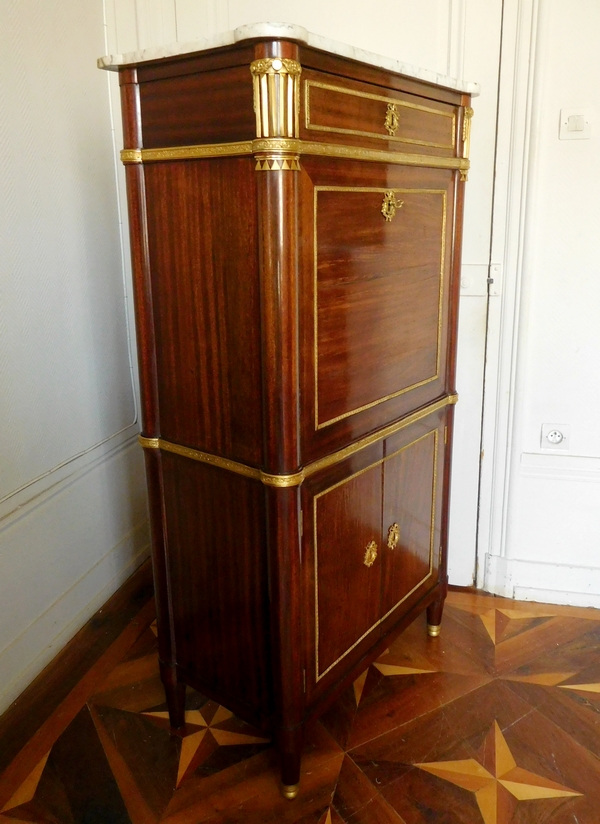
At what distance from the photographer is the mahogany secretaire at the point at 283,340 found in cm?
117

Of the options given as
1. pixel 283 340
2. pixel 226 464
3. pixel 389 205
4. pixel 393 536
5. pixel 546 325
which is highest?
pixel 389 205

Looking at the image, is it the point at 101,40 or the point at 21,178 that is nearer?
the point at 21,178

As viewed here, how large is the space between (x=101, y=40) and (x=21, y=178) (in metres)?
0.59

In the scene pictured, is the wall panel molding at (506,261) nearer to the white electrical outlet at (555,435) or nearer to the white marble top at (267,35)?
the white electrical outlet at (555,435)

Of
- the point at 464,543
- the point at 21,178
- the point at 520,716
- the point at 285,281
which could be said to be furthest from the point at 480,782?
the point at 21,178

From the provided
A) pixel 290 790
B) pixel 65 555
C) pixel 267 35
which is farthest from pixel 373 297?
pixel 65 555

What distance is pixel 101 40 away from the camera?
1.97 meters

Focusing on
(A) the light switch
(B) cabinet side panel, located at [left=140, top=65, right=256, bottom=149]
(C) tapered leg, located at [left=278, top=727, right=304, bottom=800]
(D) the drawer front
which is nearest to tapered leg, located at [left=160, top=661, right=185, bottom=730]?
(C) tapered leg, located at [left=278, top=727, right=304, bottom=800]

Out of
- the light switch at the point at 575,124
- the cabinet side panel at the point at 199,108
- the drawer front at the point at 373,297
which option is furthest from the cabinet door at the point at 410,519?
the light switch at the point at 575,124

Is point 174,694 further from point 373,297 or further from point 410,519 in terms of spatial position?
point 373,297

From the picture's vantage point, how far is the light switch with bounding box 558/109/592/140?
1798 millimetres

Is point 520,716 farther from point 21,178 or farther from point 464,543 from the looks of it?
point 21,178

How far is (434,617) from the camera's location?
1947 mm

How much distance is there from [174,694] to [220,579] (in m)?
0.37
